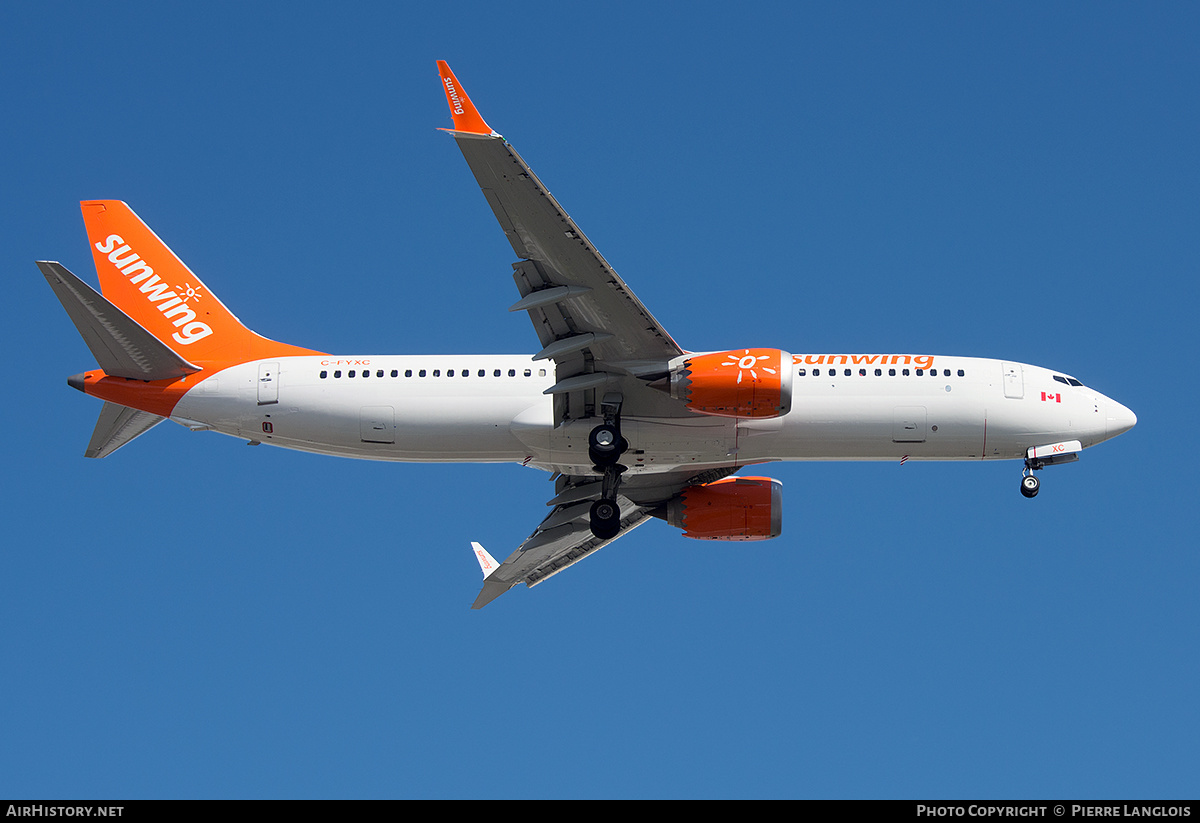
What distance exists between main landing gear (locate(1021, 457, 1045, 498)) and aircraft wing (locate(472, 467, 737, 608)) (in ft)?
31.6

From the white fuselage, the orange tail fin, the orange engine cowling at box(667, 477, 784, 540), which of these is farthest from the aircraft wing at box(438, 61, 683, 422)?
the orange tail fin

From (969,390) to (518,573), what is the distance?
17.4m

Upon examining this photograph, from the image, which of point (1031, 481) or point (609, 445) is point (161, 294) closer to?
point (609, 445)

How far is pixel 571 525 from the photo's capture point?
4491 cm

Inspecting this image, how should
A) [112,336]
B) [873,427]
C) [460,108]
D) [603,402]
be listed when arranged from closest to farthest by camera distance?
[460,108] < [112,336] < [603,402] < [873,427]

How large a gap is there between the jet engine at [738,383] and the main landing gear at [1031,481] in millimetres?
8370

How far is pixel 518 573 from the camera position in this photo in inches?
1799

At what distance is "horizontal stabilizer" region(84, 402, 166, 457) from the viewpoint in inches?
1515

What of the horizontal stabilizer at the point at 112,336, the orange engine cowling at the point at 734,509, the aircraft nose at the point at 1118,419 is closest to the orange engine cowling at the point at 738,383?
the orange engine cowling at the point at 734,509

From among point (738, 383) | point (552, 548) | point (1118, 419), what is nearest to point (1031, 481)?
point (1118, 419)

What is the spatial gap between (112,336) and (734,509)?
20.4 meters

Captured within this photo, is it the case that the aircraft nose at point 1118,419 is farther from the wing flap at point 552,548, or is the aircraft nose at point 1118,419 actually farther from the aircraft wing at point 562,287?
the wing flap at point 552,548

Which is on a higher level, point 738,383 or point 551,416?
point 738,383

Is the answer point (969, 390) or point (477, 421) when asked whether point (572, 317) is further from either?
point (969, 390)
